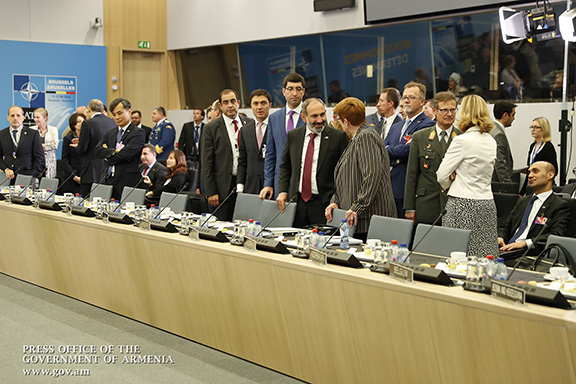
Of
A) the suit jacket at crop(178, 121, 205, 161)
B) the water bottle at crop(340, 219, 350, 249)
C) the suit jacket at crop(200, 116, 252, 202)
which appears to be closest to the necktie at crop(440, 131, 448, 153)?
the water bottle at crop(340, 219, 350, 249)

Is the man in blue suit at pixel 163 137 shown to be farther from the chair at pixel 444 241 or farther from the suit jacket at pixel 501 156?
the chair at pixel 444 241

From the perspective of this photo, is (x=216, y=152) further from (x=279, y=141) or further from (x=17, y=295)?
(x=17, y=295)

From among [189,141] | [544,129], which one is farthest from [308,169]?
[189,141]

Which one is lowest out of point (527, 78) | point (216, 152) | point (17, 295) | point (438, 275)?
point (17, 295)

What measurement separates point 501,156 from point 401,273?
12.3 ft

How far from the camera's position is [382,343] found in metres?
2.77

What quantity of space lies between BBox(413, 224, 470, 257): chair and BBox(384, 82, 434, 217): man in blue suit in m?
1.39

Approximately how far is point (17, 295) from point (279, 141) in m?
2.27

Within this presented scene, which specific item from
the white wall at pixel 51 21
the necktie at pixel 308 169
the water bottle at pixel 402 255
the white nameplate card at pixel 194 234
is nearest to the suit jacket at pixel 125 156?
the necktie at pixel 308 169

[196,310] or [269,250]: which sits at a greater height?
[269,250]

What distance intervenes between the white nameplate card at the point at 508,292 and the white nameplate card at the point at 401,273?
35 cm

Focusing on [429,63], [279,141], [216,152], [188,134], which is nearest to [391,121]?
[279,141]

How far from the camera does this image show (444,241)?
356 cm

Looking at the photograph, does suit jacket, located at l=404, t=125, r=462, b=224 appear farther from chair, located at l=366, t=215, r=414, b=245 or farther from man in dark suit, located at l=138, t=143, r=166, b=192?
man in dark suit, located at l=138, t=143, r=166, b=192
